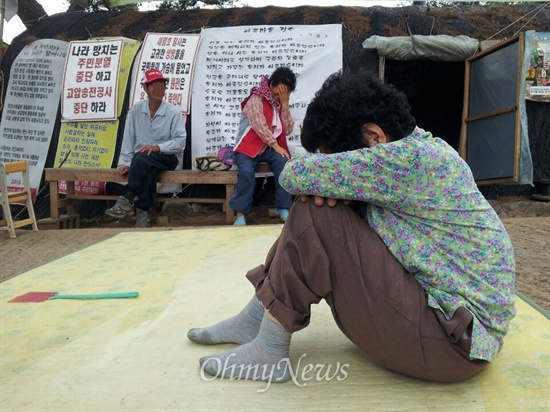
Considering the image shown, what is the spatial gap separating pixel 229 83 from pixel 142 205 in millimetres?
1610

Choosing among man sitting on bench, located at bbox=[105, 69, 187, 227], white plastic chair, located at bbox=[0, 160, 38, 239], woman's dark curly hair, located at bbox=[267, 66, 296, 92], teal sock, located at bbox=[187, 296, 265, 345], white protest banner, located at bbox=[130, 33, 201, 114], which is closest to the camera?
teal sock, located at bbox=[187, 296, 265, 345]

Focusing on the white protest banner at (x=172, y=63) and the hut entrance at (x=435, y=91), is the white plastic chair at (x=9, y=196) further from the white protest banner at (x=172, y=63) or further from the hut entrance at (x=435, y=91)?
the hut entrance at (x=435, y=91)

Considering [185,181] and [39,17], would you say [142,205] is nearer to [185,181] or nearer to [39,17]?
[185,181]

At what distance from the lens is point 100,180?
16.9ft

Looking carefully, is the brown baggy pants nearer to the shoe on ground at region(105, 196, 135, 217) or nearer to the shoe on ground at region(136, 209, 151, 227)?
the shoe on ground at region(136, 209, 151, 227)

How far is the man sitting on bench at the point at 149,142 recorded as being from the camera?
4.89 metres

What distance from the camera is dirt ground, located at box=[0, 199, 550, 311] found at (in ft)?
→ 8.75

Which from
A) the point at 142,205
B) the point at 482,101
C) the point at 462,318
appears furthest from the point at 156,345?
the point at 482,101

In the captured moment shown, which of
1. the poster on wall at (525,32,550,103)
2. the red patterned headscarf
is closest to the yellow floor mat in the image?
the red patterned headscarf

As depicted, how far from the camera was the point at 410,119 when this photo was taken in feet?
4.39

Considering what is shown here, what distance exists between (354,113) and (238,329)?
2.40 ft

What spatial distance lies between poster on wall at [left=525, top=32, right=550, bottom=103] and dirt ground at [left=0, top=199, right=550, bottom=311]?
1.10 meters

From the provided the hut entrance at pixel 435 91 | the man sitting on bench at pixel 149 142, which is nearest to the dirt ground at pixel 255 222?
the man sitting on bench at pixel 149 142

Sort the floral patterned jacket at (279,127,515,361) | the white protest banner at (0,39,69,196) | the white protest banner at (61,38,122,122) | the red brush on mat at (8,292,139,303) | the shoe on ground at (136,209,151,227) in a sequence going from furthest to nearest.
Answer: the white protest banner at (0,39,69,196)
the white protest banner at (61,38,122,122)
the shoe on ground at (136,209,151,227)
the red brush on mat at (8,292,139,303)
the floral patterned jacket at (279,127,515,361)
